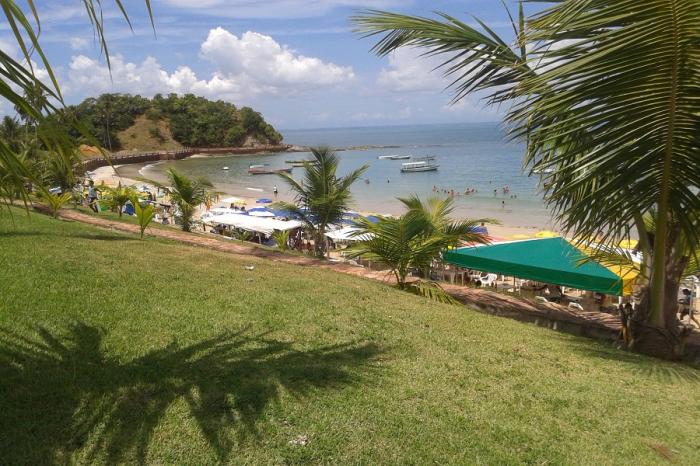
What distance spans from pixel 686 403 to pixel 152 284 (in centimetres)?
495

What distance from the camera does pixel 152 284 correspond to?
5656 mm

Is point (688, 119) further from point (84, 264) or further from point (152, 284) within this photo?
point (84, 264)

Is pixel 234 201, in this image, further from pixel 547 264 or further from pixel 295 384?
pixel 295 384

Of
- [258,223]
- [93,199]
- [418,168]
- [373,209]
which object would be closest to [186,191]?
[258,223]

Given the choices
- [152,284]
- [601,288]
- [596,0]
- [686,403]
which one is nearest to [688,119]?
[596,0]

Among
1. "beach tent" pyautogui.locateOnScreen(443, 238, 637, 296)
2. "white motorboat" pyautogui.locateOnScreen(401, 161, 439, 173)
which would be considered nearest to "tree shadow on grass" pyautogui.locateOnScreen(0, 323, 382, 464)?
"beach tent" pyautogui.locateOnScreen(443, 238, 637, 296)

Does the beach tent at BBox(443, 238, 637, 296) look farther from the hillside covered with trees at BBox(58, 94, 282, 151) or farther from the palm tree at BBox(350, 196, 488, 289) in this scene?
the hillside covered with trees at BBox(58, 94, 282, 151)

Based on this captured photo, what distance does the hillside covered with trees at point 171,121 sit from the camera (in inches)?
3216

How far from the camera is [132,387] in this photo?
3193 millimetres

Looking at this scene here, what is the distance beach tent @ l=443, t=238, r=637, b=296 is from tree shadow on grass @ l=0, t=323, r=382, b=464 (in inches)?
185

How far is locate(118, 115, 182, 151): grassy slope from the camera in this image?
84062 millimetres

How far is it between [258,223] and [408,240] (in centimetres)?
1060

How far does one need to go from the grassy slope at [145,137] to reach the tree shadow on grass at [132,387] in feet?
283

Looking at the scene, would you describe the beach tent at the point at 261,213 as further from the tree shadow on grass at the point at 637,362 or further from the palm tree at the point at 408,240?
the tree shadow on grass at the point at 637,362
